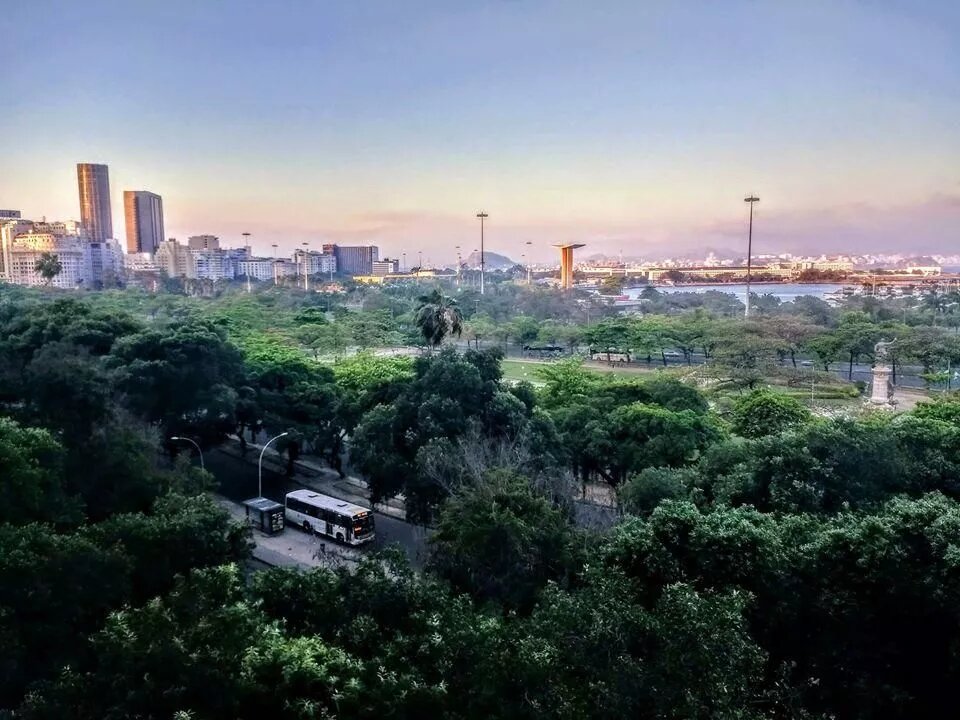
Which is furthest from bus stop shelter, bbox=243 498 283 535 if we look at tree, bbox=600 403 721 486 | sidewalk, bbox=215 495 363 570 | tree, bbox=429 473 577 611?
tree, bbox=429 473 577 611

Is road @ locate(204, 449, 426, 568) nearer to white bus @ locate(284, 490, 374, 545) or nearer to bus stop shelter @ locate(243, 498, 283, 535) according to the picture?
white bus @ locate(284, 490, 374, 545)

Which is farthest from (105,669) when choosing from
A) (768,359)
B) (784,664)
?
(768,359)

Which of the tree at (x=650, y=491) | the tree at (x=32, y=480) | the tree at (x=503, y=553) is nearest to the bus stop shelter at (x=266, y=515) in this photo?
the tree at (x=32, y=480)

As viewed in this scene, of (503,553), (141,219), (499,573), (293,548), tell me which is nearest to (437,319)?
(293,548)

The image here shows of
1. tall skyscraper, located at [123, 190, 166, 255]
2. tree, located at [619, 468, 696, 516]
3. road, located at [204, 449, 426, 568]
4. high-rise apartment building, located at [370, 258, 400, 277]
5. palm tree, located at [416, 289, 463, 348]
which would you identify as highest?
tall skyscraper, located at [123, 190, 166, 255]

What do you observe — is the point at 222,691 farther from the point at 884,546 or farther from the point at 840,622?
the point at 884,546

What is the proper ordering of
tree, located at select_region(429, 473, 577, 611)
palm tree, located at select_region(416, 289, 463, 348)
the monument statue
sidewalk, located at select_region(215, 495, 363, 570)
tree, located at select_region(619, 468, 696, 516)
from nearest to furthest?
1. tree, located at select_region(429, 473, 577, 611)
2. tree, located at select_region(619, 468, 696, 516)
3. sidewalk, located at select_region(215, 495, 363, 570)
4. palm tree, located at select_region(416, 289, 463, 348)
5. the monument statue

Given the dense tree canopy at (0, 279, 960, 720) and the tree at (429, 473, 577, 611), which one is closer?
the dense tree canopy at (0, 279, 960, 720)

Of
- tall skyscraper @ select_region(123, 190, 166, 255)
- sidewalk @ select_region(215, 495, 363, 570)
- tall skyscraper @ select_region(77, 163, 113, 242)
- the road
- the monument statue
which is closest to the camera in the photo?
sidewalk @ select_region(215, 495, 363, 570)
